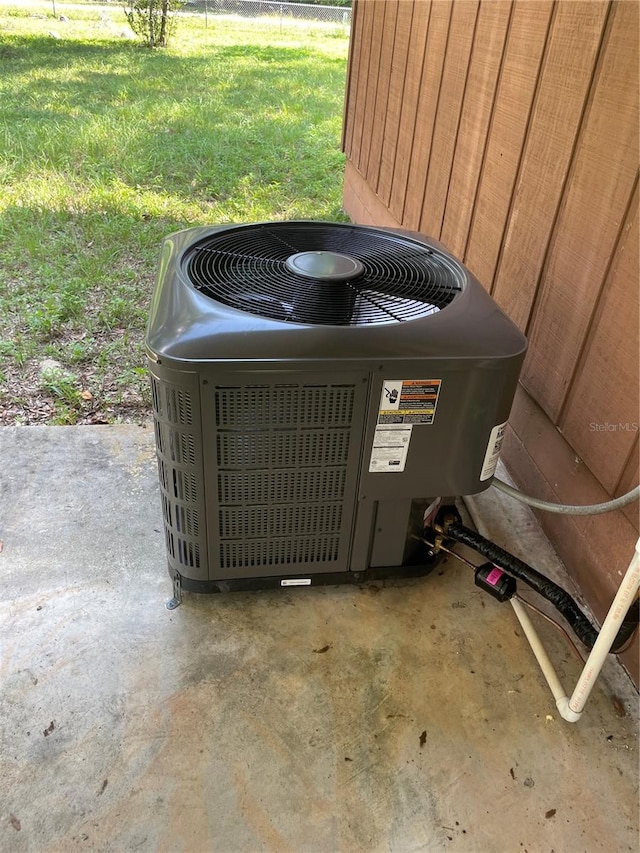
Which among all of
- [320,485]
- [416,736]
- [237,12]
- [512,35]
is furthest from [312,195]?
[237,12]

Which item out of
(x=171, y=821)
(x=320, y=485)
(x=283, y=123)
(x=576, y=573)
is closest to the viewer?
(x=171, y=821)

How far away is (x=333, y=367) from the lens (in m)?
1.24

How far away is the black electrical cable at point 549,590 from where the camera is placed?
53.3 inches

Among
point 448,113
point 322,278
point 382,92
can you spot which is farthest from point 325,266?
point 382,92

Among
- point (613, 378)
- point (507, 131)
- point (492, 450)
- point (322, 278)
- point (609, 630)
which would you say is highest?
point (507, 131)

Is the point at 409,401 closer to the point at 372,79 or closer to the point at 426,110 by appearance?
the point at 426,110

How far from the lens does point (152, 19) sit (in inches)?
376

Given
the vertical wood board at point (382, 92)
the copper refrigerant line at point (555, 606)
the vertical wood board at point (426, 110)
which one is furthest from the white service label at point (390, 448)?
the vertical wood board at point (382, 92)

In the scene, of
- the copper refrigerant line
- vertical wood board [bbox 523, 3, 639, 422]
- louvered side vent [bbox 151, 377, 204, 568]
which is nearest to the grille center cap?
louvered side vent [bbox 151, 377, 204, 568]

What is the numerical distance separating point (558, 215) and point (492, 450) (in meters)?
0.71

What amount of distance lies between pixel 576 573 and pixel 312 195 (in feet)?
12.1

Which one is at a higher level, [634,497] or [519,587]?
[634,497]

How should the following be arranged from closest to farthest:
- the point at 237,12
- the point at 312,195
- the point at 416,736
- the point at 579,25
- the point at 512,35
Result: the point at 416,736 < the point at 579,25 < the point at 512,35 < the point at 312,195 < the point at 237,12

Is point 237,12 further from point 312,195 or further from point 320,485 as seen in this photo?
point 320,485
